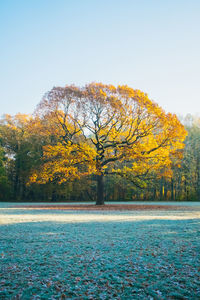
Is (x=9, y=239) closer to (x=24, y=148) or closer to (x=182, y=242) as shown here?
(x=182, y=242)

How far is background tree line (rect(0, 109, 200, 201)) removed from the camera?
117 feet

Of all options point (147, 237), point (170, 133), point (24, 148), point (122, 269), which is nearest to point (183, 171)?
point (170, 133)

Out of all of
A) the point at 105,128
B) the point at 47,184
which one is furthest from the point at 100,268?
the point at 47,184

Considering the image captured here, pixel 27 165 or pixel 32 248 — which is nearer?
pixel 32 248

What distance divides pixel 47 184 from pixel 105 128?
17.5 metres

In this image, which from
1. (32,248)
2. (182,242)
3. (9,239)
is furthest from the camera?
(9,239)

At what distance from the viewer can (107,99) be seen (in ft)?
65.9

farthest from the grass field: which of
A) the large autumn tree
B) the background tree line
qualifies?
the background tree line

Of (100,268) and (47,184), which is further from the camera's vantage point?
(47,184)

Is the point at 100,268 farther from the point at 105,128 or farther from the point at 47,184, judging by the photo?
the point at 47,184

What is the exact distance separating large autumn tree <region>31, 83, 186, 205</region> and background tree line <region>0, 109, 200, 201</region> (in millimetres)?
14865

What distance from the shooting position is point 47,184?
114 ft

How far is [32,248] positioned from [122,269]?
201cm

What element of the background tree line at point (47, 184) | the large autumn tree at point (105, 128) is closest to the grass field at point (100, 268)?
the large autumn tree at point (105, 128)
